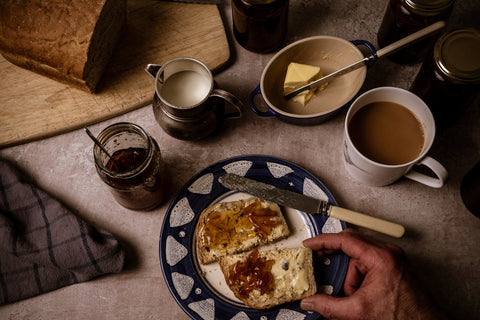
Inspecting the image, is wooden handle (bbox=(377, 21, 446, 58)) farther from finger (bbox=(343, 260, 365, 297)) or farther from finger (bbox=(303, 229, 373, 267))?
finger (bbox=(343, 260, 365, 297))

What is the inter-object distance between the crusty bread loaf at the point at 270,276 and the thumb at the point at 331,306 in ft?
0.14

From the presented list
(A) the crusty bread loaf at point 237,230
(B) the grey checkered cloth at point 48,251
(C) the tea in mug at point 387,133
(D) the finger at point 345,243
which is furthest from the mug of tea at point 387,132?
(B) the grey checkered cloth at point 48,251

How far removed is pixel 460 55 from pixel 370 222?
0.68 meters

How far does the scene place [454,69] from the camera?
57.4 inches

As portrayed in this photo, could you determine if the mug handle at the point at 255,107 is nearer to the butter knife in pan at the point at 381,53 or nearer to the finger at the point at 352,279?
the butter knife in pan at the point at 381,53

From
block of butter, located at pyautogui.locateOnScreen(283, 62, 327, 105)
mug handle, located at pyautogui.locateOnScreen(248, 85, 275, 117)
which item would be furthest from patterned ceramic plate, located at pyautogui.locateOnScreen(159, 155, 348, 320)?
block of butter, located at pyautogui.locateOnScreen(283, 62, 327, 105)

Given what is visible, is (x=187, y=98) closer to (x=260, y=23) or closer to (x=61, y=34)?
(x=260, y=23)

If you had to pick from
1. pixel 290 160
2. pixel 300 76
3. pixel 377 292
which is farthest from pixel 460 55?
pixel 377 292

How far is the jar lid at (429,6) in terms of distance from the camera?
5.06 ft

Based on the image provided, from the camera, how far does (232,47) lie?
1.96 m

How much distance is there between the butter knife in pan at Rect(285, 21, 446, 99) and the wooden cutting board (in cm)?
42

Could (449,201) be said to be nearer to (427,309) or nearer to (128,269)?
(427,309)

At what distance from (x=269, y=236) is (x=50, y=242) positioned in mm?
901

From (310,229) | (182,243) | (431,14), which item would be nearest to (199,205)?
(182,243)
